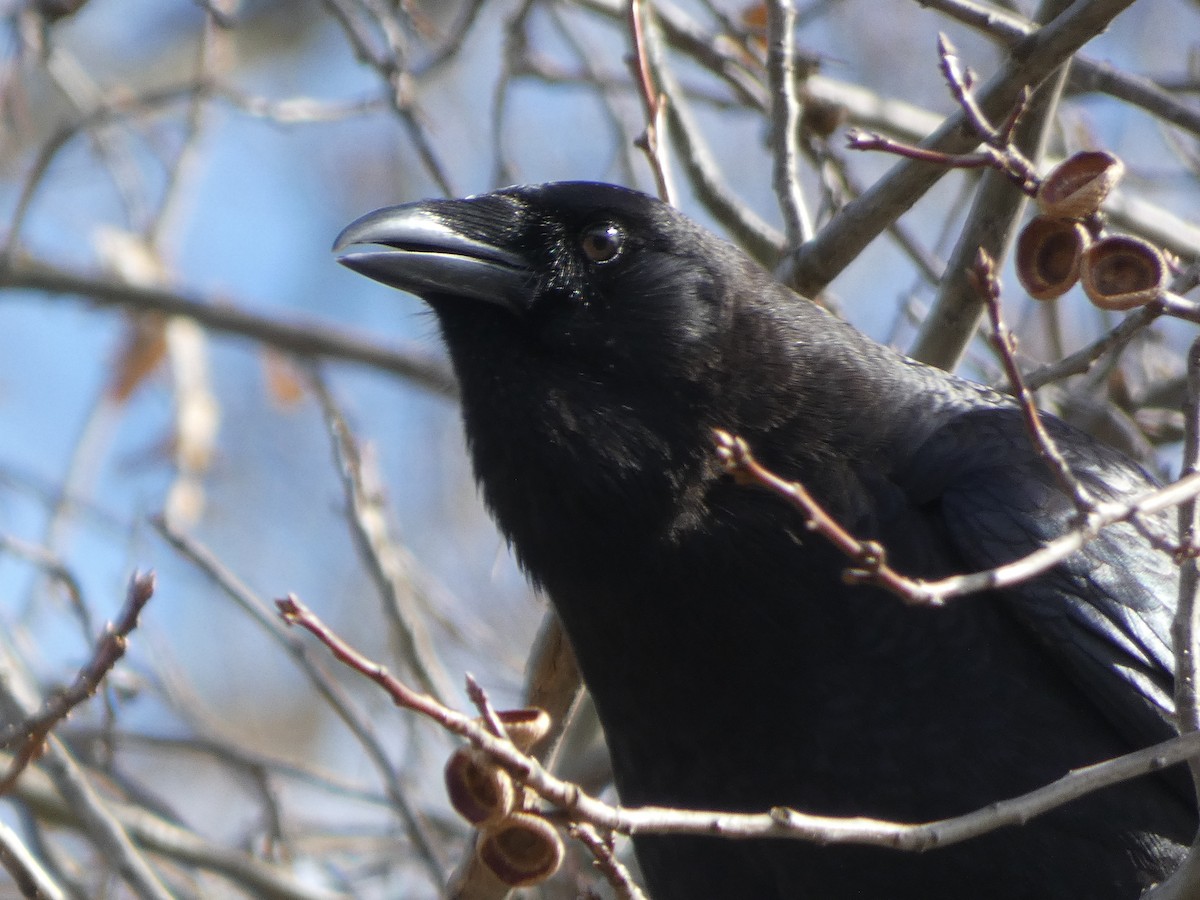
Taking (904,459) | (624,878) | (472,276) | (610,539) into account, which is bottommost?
(624,878)

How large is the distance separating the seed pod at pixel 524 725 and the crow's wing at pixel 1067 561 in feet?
4.61

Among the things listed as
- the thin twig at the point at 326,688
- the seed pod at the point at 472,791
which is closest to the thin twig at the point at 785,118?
the thin twig at the point at 326,688

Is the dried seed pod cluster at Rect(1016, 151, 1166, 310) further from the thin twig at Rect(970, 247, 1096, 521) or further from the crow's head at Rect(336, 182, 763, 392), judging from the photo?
the crow's head at Rect(336, 182, 763, 392)

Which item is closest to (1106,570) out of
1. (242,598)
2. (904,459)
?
(904,459)

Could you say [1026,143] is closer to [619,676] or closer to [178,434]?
[619,676]

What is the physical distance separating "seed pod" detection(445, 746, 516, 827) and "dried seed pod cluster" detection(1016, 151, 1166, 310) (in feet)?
4.73

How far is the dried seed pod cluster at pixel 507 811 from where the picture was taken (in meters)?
2.75

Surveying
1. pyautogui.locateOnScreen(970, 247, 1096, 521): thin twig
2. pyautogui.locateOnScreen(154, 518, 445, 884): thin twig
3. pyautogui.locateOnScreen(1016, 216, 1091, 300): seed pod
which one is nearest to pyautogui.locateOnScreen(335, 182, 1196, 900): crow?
pyautogui.locateOnScreen(154, 518, 445, 884): thin twig

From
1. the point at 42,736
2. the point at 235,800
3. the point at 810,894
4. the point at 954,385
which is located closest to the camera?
the point at 42,736

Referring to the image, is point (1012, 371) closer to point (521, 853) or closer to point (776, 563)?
point (521, 853)

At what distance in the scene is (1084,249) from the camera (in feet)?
10.5

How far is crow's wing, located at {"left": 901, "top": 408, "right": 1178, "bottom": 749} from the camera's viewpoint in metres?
4.00

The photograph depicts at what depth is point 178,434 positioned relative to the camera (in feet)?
23.6

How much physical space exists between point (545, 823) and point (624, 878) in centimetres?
20
